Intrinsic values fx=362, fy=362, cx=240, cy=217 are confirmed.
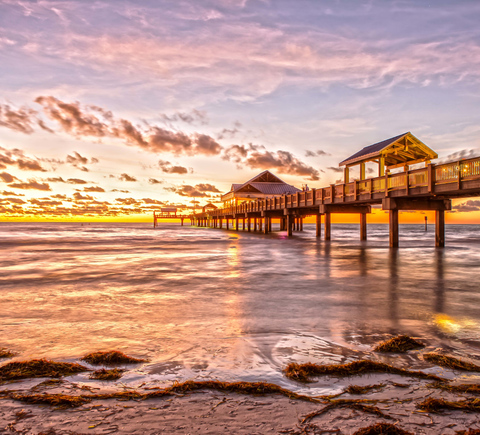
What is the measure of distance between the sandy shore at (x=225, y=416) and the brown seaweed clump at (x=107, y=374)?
0.47m

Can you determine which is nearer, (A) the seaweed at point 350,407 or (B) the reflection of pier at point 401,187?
(A) the seaweed at point 350,407


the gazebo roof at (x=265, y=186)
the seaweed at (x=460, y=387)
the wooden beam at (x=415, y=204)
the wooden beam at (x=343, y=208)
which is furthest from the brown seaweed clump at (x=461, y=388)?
the gazebo roof at (x=265, y=186)

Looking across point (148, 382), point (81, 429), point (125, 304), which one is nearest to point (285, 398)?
point (148, 382)

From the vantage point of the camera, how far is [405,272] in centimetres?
1175

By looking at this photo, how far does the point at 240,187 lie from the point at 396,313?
54558 mm

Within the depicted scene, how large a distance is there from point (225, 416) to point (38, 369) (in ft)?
6.94

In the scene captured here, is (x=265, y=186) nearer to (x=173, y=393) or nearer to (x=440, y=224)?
(x=440, y=224)

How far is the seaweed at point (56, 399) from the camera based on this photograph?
116 inches

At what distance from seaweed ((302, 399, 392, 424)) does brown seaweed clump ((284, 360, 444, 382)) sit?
20.3 inches

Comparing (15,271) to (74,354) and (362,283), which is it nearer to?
(74,354)

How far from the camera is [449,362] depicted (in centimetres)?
376

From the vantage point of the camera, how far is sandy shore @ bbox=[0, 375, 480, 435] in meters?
2.58

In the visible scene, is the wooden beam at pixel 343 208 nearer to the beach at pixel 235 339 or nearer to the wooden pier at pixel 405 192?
the wooden pier at pixel 405 192

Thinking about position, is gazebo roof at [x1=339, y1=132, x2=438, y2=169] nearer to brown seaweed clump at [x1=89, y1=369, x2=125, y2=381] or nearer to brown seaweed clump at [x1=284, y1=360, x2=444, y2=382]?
brown seaweed clump at [x1=284, y1=360, x2=444, y2=382]
